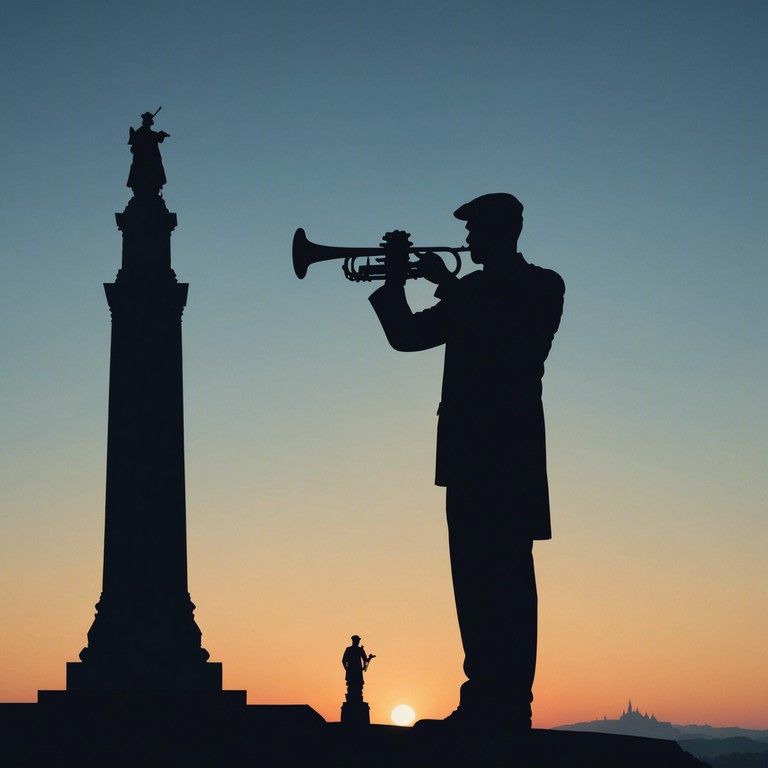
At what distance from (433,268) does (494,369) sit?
0.69 m

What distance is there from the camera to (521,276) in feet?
24.5

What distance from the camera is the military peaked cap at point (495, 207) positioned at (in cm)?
746

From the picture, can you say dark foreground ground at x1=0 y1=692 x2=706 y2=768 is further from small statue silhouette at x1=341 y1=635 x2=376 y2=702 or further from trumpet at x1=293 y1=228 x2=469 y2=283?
small statue silhouette at x1=341 y1=635 x2=376 y2=702

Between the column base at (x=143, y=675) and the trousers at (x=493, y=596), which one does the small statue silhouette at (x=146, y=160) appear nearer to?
the column base at (x=143, y=675)

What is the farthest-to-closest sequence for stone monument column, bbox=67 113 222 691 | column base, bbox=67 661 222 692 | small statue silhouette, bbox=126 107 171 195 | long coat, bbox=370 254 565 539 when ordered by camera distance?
small statue silhouette, bbox=126 107 171 195 < stone monument column, bbox=67 113 222 691 < column base, bbox=67 661 222 692 < long coat, bbox=370 254 565 539

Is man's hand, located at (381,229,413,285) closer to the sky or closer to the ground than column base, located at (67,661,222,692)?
closer to the sky

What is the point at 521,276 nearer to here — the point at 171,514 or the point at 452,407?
the point at 452,407

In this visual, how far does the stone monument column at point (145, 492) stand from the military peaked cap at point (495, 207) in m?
19.9

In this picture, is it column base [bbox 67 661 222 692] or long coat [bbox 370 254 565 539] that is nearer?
long coat [bbox 370 254 565 539]

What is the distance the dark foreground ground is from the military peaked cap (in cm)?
268

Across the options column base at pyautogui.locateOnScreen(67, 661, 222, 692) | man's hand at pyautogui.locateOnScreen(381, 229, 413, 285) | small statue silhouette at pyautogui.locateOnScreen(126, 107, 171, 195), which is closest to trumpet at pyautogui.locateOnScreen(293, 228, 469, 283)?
man's hand at pyautogui.locateOnScreen(381, 229, 413, 285)

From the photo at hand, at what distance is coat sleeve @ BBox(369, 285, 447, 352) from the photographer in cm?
735

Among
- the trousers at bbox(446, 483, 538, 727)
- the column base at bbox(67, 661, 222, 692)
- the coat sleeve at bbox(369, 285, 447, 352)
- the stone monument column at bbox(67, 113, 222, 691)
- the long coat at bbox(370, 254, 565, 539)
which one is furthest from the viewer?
the stone monument column at bbox(67, 113, 222, 691)

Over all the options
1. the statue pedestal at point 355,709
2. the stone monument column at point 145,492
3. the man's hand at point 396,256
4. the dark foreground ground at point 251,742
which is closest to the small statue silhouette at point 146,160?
the stone monument column at point 145,492
